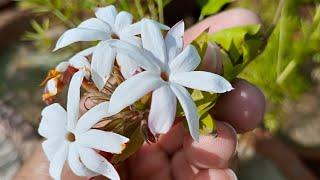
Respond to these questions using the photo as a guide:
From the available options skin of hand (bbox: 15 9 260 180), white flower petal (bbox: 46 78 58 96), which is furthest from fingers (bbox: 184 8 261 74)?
white flower petal (bbox: 46 78 58 96)

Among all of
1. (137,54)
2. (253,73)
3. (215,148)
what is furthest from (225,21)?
(137,54)

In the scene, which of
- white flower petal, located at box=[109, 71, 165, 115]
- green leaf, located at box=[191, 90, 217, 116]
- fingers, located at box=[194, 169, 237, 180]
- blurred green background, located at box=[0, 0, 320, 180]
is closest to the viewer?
white flower petal, located at box=[109, 71, 165, 115]

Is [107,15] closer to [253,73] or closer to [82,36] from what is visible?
[82,36]

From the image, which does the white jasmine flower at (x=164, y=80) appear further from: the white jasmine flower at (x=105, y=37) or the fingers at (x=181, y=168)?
the fingers at (x=181, y=168)

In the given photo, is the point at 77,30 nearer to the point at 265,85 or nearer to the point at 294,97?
the point at 265,85

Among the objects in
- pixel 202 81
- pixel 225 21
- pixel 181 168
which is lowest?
pixel 181 168

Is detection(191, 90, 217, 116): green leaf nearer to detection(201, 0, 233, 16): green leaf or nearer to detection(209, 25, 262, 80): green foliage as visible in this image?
detection(209, 25, 262, 80): green foliage

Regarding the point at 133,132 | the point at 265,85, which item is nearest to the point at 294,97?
the point at 265,85

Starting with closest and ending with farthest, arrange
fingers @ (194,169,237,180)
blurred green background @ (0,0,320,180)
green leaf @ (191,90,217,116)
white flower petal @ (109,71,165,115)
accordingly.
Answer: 1. white flower petal @ (109,71,165,115)
2. green leaf @ (191,90,217,116)
3. fingers @ (194,169,237,180)
4. blurred green background @ (0,0,320,180)
